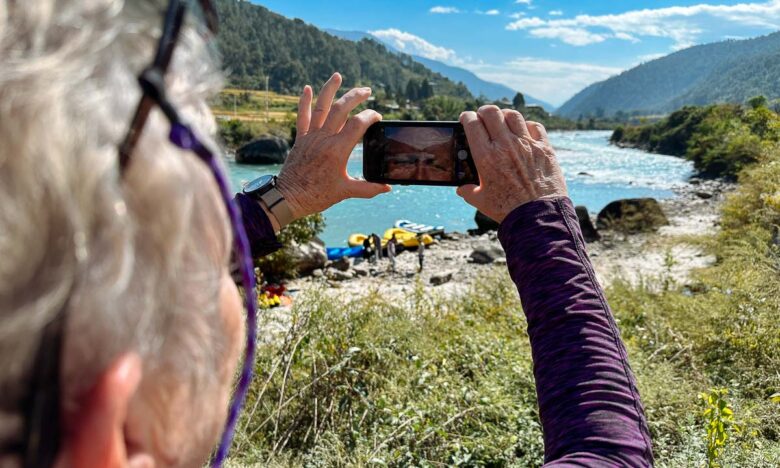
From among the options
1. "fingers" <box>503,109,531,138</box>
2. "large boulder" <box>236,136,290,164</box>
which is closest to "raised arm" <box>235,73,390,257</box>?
"fingers" <box>503,109,531,138</box>

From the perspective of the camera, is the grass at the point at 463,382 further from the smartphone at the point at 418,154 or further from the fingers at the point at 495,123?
the fingers at the point at 495,123

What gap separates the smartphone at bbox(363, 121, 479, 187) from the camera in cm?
154

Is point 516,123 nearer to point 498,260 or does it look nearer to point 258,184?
point 258,184

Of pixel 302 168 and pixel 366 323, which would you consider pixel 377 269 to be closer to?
pixel 366 323

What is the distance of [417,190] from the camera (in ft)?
117

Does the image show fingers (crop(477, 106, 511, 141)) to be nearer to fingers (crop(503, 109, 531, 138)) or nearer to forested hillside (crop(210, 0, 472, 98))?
fingers (crop(503, 109, 531, 138))

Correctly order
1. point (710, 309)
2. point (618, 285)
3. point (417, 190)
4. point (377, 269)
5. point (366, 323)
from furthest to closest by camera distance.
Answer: point (417, 190)
point (377, 269)
point (618, 285)
point (710, 309)
point (366, 323)

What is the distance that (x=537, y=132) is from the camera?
1.33 metres

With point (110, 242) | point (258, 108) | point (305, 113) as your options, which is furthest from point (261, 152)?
point (110, 242)

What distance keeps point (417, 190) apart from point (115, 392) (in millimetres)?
35243

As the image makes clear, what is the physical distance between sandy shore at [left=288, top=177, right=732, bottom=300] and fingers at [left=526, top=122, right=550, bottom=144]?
8.42 meters

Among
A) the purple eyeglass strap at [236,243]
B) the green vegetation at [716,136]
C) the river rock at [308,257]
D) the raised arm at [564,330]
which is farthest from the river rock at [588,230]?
the purple eyeglass strap at [236,243]

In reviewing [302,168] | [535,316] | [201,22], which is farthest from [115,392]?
[302,168]

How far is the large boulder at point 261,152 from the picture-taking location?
42.2 meters
